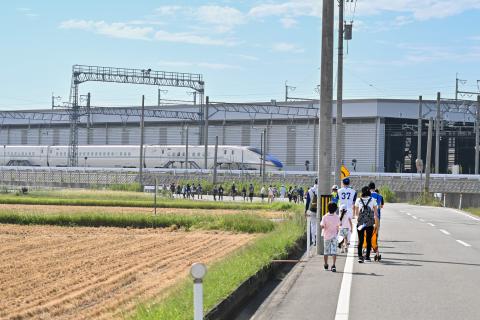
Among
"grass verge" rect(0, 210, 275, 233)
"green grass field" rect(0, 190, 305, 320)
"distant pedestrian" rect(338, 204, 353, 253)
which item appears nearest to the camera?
"green grass field" rect(0, 190, 305, 320)

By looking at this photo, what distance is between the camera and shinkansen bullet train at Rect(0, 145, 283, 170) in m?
79.2

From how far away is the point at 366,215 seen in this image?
14.7m

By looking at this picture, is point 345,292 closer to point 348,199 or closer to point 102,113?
point 348,199

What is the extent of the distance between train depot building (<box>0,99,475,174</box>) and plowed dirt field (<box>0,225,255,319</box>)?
43.5 m

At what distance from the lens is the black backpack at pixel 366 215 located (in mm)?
14680

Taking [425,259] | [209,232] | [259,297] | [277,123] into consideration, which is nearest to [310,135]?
[277,123]

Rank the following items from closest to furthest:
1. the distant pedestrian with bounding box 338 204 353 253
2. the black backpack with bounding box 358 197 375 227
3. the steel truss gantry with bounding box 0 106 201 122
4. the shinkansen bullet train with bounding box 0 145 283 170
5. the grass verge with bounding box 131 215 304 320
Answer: the grass verge with bounding box 131 215 304 320 → the black backpack with bounding box 358 197 375 227 → the distant pedestrian with bounding box 338 204 353 253 → the shinkansen bullet train with bounding box 0 145 283 170 → the steel truss gantry with bounding box 0 106 201 122

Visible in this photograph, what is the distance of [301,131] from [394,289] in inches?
2771

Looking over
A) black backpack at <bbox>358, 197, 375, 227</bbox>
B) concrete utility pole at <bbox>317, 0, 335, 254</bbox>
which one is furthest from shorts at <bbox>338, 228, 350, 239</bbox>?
black backpack at <bbox>358, 197, 375, 227</bbox>

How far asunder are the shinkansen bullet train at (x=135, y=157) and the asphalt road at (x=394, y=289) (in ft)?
200

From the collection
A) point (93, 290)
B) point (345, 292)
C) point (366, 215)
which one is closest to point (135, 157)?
point (366, 215)

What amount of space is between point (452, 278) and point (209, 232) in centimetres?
1488

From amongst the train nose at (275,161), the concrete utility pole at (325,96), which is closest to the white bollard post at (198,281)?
the concrete utility pole at (325,96)

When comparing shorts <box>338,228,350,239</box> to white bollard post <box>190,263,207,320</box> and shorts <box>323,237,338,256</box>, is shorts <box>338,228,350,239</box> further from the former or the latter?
white bollard post <box>190,263,207,320</box>
